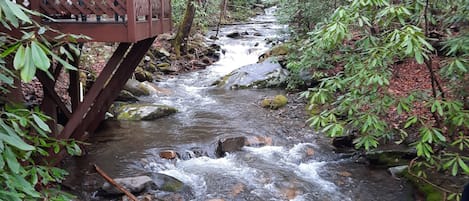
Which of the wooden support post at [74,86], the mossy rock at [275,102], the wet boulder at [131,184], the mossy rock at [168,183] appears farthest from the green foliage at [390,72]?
the mossy rock at [275,102]

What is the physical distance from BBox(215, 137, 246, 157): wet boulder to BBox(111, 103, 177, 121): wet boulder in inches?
94.1

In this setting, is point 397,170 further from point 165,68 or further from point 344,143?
point 165,68

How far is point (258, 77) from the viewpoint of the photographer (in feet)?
42.8

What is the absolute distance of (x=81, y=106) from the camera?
504 centimetres

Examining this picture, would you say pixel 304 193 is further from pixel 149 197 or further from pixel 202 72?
pixel 202 72

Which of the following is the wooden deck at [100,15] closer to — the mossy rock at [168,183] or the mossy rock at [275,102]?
the mossy rock at [168,183]

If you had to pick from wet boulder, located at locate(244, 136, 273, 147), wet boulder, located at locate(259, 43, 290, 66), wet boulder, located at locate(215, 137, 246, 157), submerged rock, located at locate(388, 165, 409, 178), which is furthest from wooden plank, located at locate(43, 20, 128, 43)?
wet boulder, located at locate(259, 43, 290, 66)

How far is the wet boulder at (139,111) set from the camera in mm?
8969

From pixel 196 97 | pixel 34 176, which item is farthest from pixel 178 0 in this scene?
pixel 34 176

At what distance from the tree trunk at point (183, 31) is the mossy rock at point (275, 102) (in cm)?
709

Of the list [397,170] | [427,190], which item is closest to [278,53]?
[397,170]

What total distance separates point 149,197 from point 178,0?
12.0 meters

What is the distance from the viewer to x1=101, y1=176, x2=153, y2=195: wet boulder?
17.5 ft

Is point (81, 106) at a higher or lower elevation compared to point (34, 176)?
lower
